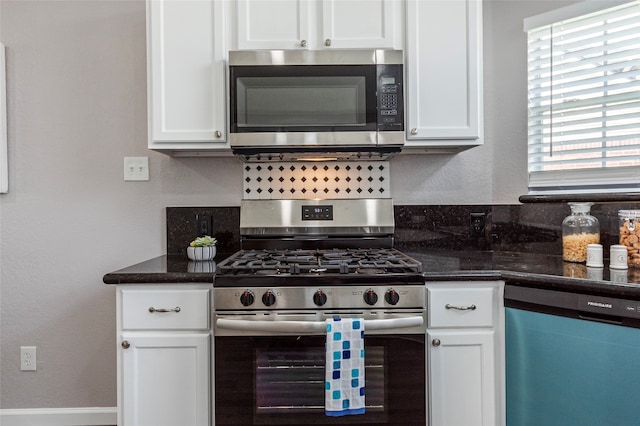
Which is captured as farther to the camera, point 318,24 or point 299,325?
point 318,24

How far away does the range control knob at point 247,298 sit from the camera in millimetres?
1568

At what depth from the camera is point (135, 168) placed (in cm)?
226

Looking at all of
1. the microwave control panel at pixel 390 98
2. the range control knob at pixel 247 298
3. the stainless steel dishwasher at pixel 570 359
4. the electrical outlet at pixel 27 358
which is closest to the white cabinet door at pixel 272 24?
the microwave control panel at pixel 390 98

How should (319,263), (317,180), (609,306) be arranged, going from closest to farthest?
(609,306), (319,263), (317,180)

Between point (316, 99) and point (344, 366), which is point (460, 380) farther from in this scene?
point (316, 99)

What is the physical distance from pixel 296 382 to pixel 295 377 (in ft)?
0.06

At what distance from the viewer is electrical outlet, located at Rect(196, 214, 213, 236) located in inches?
88.7

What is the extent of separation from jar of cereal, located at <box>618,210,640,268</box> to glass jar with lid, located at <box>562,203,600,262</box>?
0.11m

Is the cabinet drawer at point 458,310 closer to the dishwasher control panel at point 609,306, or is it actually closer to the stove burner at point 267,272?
the dishwasher control panel at point 609,306

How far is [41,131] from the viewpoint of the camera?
224 cm

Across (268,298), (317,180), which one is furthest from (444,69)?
(268,298)

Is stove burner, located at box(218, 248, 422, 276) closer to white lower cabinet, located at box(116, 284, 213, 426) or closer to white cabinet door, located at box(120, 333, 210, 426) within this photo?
white lower cabinet, located at box(116, 284, 213, 426)

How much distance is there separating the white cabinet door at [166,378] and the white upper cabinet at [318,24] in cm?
130

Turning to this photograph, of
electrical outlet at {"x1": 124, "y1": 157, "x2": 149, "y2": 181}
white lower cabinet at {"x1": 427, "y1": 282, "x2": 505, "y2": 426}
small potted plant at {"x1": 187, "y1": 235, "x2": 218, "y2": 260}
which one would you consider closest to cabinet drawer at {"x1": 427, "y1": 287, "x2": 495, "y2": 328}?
white lower cabinet at {"x1": 427, "y1": 282, "x2": 505, "y2": 426}
